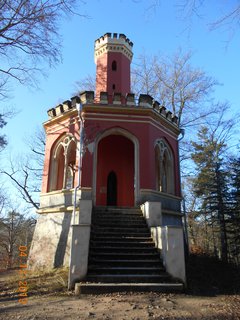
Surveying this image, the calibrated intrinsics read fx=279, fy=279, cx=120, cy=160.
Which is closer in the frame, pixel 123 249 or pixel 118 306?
pixel 118 306

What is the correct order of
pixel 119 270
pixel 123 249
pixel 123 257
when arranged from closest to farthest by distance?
pixel 119 270, pixel 123 257, pixel 123 249

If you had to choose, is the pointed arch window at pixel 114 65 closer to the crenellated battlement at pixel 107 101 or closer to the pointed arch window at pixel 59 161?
the crenellated battlement at pixel 107 101

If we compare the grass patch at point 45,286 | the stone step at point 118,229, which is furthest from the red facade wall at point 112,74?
the grass patch at point 45,286

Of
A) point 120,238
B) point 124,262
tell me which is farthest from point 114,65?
point 124,262

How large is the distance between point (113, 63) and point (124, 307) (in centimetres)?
1252

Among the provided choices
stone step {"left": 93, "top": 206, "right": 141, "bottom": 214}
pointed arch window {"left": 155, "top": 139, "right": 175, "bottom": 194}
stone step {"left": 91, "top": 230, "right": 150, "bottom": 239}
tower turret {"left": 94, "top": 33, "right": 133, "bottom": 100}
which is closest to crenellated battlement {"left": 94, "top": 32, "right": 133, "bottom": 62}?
tower turret {"left": 94, "top": 33, "right": 133, "bottom": 100}

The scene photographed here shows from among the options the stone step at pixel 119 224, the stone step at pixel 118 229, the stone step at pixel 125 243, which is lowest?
the stone step at pixel 125 243

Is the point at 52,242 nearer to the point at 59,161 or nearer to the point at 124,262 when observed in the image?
the point at 124,262

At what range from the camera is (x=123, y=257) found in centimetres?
737

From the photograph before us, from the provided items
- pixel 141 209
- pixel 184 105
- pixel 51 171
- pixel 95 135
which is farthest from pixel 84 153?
pixel 184 105

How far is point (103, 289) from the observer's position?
5.90m

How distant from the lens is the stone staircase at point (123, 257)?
6.03m

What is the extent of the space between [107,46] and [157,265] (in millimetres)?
11824

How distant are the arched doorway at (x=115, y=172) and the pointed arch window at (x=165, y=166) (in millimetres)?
1470
